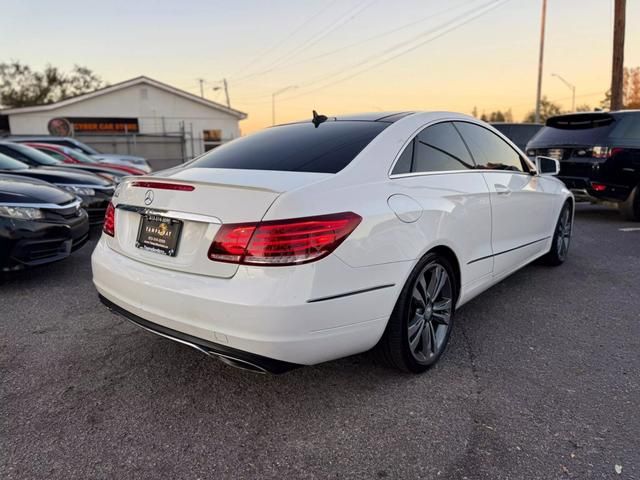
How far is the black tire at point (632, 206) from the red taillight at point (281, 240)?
733 centimetres

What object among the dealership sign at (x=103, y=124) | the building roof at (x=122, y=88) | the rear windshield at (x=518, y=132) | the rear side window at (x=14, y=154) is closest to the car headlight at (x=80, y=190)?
the rear side window at (x=14, y=154)

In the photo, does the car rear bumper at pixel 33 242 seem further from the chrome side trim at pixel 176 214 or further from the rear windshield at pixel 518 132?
the rear windshield at pixel 518 132

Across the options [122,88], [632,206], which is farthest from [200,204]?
[122,88]

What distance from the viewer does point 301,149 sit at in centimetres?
296

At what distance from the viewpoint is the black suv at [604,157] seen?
7.50 m

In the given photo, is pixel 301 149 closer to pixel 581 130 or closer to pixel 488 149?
pixel 488 149

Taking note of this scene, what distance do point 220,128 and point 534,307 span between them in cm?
3159

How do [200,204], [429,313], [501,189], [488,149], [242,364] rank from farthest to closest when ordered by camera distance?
[488,149] < [501,189] < [429,313] < [200,204] < [242,364]

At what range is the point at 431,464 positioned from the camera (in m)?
2.13

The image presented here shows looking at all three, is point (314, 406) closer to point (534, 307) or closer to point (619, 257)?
point (534, 307)

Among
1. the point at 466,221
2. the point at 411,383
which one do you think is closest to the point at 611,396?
the point at 411,383

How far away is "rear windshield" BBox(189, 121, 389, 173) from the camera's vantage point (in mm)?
2703

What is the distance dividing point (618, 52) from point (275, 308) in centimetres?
1600

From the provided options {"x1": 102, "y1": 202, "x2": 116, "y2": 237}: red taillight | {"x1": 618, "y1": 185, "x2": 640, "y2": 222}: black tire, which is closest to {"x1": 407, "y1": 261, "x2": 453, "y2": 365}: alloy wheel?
{"x1": 102, "y1": 202, "x2": 116, "y2": 237}: red taillight
